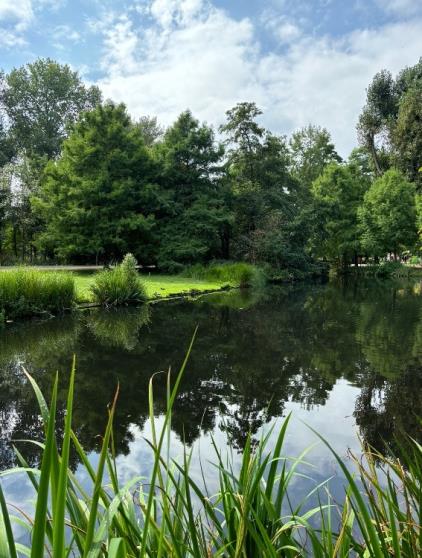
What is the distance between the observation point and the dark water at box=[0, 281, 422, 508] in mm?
4562

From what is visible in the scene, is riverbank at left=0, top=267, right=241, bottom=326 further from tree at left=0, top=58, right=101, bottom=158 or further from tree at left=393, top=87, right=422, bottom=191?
tree at left=0, top=58, right=101, bottom=158

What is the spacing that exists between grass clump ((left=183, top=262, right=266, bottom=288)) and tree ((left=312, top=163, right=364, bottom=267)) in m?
10.1

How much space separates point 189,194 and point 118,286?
47.6ft

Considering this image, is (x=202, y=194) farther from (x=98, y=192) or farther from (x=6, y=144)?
(x=6, y=144)

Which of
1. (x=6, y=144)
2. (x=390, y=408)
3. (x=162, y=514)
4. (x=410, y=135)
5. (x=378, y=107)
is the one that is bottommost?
(x=390, y=408)

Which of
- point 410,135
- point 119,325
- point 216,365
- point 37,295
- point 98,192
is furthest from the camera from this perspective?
point 410,135

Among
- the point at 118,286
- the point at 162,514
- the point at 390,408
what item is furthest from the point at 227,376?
the point at 118,286

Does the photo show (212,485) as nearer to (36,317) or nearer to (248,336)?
(248,336)

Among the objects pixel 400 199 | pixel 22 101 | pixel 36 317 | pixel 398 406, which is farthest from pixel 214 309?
pixel 22 101

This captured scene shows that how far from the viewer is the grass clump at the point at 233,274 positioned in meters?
23.3

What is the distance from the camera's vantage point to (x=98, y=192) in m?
23.4

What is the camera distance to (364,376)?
675 cm

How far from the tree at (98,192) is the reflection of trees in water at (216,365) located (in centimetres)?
1185

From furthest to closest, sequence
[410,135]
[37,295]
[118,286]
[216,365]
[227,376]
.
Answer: [410,135] → [118,286] → [37,295] → [216,365] → [227,376]
